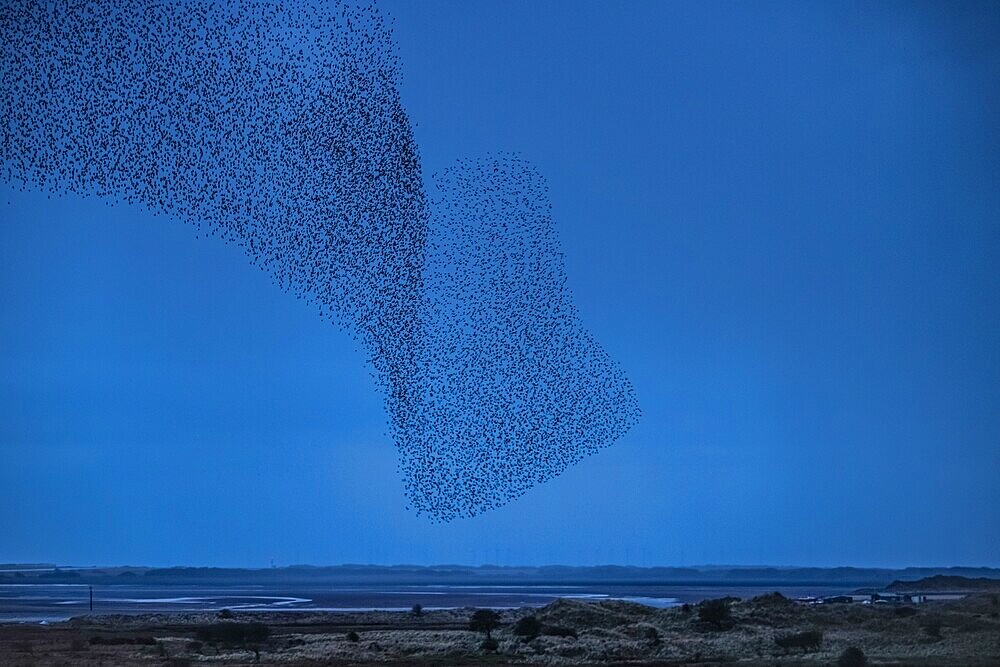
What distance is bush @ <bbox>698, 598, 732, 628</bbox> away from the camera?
6091 centimetres

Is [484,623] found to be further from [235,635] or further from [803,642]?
[803,642]

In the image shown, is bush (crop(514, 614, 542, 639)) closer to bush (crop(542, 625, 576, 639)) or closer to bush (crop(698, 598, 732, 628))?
bush (crop(542, 625, 576, 639))

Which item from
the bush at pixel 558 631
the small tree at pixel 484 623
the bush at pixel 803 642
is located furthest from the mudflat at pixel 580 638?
the small tree at pixel 484 623

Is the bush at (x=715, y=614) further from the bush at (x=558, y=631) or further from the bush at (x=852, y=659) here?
the bush at (x=852, y=659)

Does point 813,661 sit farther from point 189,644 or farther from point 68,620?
point 68,620

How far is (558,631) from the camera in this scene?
188 feet

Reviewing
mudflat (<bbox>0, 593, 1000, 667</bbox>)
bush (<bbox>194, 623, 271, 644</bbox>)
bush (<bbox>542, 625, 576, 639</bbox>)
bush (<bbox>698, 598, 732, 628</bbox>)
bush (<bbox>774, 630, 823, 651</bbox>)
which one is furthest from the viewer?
bush (<bbox>698, 598, 732, 628</bbox>)

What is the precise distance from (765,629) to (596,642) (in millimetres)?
10384

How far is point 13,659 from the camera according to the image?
45594 millimetres

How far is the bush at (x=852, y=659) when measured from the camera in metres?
43.9

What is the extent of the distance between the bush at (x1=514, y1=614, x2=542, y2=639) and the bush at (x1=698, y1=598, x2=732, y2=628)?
8753 mm

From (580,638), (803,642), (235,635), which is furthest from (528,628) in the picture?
(235,635)

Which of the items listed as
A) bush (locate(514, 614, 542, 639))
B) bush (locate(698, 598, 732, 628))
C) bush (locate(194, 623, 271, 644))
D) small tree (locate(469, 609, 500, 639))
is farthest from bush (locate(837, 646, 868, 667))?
bush (locate(194, 623, 271, 644))

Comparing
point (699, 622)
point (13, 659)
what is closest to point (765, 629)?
point (699, 622)
